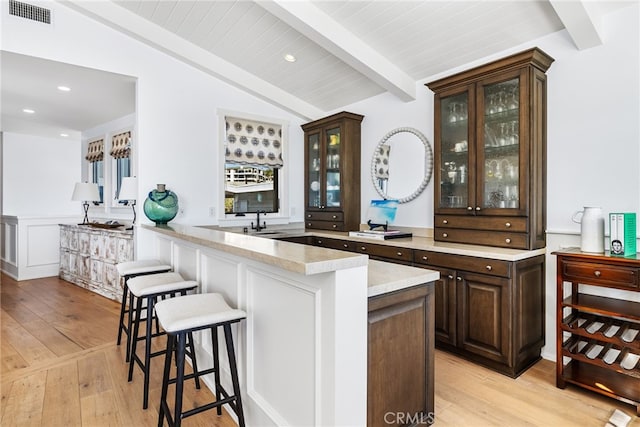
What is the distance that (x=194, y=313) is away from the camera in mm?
1743

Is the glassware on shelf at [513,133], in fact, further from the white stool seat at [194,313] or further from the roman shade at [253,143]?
the roman shade at [253,143]

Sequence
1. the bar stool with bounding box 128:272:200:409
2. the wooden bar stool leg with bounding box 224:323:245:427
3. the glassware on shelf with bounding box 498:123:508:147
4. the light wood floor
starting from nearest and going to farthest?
1. the wooden bar stool leg with bounding box 224:323:245:427
2. the light wood floor
3. the bar stool with bounding box 128:272:200:409
4. the glassware on shelf with bounding box 498:123:508:147

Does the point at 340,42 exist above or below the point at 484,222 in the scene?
above

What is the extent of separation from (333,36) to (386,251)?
1.91 m

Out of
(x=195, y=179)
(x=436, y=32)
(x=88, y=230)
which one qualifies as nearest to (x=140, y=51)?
(x=195, y=179)

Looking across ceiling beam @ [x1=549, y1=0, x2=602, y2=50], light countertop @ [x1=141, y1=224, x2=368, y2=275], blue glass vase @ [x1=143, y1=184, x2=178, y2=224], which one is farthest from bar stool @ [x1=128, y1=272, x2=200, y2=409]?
ceiling beam @ [x1=549, y1=0, x2=602, y2=50]

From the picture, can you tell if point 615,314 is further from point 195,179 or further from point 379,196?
point 195,179

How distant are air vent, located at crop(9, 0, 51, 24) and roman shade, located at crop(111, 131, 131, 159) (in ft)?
6.55

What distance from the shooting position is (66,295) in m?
4.57

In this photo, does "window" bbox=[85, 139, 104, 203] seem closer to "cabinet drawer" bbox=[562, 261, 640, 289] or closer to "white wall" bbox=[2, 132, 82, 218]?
"white wall" bbox=[2, 132, 82, 218]

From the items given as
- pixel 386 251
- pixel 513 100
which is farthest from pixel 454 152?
pixel 386 251

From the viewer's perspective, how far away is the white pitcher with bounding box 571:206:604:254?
2.24 m

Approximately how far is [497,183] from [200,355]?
2554 millimetres

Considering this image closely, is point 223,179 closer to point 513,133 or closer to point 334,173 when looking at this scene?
point 334,173
